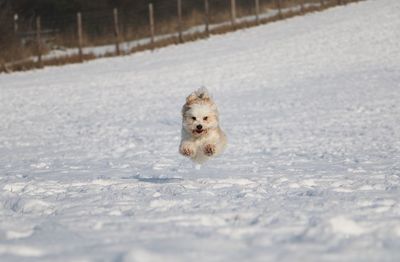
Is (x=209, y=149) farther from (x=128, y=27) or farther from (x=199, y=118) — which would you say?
(x=128, y=27)

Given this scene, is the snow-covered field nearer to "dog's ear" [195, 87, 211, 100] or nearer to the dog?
the dog

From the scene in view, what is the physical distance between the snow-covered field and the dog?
0.34 m

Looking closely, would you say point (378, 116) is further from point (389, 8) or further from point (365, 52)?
point (389, 8)

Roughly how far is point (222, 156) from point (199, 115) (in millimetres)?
2993

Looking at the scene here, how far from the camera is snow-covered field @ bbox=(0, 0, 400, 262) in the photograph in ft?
11.3

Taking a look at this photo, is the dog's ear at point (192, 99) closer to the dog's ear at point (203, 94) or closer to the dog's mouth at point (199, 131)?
the dog's ear at point (203, 94)

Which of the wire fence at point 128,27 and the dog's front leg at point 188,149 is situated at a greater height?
the wire fence at point 128,27

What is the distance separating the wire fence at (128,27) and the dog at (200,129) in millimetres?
19695

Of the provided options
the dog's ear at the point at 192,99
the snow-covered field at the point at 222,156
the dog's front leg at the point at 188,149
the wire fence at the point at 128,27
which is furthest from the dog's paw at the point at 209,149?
the wire fence at the point at 128,27

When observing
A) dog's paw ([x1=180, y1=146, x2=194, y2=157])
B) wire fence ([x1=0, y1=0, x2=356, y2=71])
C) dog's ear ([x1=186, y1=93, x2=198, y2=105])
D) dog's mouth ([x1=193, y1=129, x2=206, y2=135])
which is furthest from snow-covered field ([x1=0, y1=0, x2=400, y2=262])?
wire fence ([x1=0, y1=0, x2=356, y2=71])

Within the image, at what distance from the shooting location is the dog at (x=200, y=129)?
6812mm

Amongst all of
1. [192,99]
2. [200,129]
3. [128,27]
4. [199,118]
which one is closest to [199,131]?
[200,129]

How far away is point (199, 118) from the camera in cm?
679

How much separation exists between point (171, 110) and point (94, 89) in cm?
513
